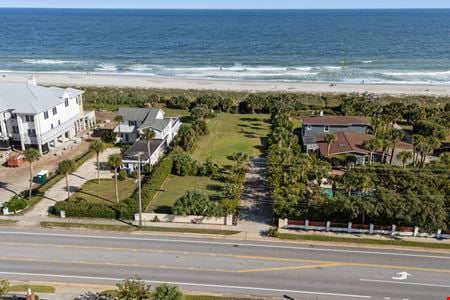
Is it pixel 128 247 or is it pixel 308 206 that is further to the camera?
pixel 308 206

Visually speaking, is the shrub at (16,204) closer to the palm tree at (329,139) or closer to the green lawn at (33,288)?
the green lawn at (33,288)

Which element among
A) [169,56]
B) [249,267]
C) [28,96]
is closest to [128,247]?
[249,267]

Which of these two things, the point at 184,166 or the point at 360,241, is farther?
the point at 184,166

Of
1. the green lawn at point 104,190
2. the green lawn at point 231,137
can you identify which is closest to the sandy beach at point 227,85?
the green lawn at point 231,137

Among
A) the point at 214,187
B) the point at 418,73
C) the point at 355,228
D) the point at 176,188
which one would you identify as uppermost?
the point at 418,73

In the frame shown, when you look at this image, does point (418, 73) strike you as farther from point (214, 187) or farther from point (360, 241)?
point (360, 241)

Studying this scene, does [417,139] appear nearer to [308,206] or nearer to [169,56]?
[308,206]

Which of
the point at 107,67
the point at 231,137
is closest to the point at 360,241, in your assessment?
the point at 231,137
